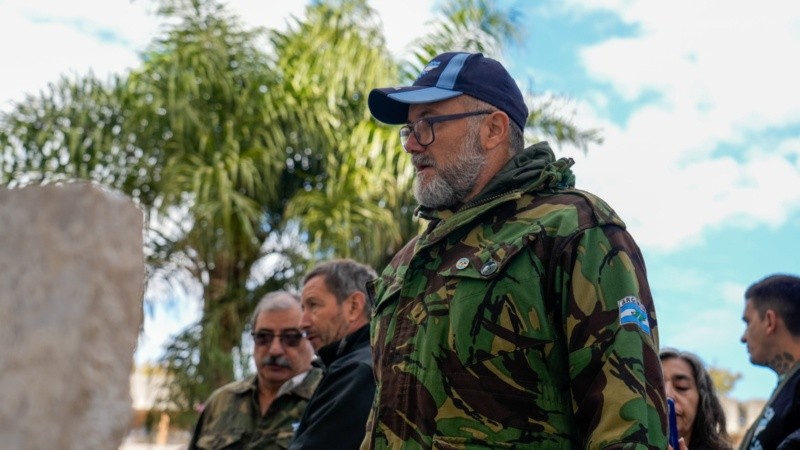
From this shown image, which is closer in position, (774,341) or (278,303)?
(774,341)

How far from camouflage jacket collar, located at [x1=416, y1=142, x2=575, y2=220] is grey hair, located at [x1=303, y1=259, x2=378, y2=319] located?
2.01 m

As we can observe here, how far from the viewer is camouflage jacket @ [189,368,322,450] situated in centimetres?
517

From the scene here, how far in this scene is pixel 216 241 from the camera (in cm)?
1254

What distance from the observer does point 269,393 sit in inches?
212

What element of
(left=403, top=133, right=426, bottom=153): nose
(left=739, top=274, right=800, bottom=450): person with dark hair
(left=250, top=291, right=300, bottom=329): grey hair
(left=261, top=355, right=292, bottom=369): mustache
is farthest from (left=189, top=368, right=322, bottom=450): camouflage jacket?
(left=403, top=133, right=426, bottom=153): nose

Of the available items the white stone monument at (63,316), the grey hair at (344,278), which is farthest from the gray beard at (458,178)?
the grey hair at (344,278)

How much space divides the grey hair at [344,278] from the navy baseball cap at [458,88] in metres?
1.87

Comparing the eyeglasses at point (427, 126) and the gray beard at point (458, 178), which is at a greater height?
the eyeglasses at point (427, 126)

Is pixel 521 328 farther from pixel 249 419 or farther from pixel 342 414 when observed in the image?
pixel 249 419

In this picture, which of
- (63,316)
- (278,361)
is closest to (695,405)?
(278,361)

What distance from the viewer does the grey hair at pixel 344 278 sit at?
4.83 m

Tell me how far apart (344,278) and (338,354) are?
0.43m

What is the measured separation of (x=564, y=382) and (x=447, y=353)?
29 centimetres

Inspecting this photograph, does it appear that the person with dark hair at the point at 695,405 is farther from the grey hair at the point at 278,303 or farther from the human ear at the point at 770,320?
the grey hair at the point at 278,303
